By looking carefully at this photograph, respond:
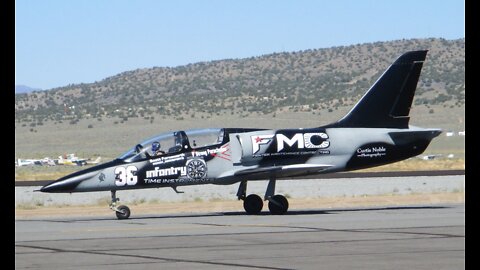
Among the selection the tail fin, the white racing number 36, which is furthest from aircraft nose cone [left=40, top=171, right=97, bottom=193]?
the tail fin

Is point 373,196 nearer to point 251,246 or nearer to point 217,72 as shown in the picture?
point 251,246

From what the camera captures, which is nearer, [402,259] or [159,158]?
[402,259]

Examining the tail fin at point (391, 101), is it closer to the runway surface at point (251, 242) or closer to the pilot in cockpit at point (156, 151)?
the runway surface at point (251, 242)

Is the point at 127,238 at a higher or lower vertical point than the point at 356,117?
lower

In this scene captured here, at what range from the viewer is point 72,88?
157375 millimetres

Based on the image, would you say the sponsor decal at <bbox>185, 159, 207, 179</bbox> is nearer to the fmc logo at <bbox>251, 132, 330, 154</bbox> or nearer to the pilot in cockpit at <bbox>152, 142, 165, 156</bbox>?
the pilot in cockpit at <bbox>152, 142, 165, 156</bbox>

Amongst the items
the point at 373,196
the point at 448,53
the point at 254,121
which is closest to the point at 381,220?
the point at 373,196

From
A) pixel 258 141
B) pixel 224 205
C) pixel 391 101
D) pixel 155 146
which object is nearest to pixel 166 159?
pixel 155 146

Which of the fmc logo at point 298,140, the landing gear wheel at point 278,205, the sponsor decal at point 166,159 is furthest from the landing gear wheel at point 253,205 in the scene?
the sponsor decal at point 166,159

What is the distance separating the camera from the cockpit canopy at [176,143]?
28.8m

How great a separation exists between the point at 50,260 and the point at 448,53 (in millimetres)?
134733

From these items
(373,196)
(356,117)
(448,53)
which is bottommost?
(373,196)

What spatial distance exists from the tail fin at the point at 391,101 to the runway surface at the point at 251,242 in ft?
10.9

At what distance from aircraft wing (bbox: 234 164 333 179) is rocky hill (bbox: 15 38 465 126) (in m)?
87.2
